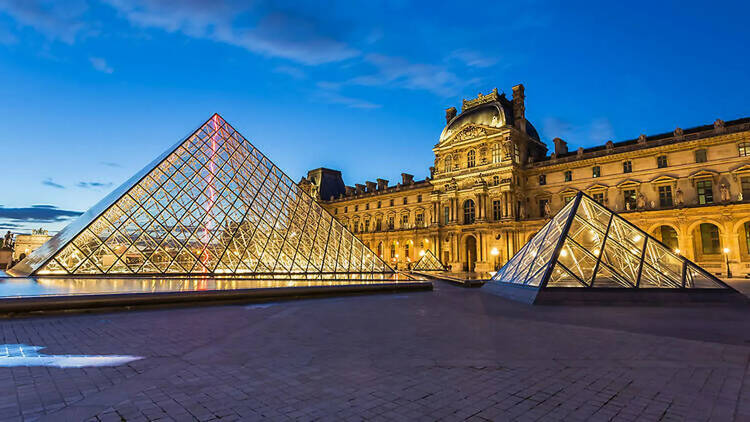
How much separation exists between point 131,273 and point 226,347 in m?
11.1

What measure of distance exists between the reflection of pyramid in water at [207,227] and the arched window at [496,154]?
2307 centimetres

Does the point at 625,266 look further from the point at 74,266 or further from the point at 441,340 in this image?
the point at 74,266

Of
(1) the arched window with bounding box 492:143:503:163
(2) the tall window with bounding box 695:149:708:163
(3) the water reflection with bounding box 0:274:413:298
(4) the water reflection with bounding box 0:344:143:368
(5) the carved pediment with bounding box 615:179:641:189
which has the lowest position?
(4) the water reflection with bounding box 0:344:143:368

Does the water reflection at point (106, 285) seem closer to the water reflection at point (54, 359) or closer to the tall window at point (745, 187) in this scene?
the water reflection at point (54, 359)

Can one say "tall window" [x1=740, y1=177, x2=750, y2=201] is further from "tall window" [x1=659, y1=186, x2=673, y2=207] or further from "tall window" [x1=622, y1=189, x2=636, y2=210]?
"tall window" [x1=622, y1=189, x2=636, y2=210]

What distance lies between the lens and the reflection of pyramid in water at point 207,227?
539 inches

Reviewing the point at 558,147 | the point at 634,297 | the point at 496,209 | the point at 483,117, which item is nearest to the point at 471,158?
the point at 483,117

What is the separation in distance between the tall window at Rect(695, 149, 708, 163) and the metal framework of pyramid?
23.3m

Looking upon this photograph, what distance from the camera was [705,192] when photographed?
29312mm

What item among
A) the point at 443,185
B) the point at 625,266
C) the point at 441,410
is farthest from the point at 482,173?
the point at 441,410

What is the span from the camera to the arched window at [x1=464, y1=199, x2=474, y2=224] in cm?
4147

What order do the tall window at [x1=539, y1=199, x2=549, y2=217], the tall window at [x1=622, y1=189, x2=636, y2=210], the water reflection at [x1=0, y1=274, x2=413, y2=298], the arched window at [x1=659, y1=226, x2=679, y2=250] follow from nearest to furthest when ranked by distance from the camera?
1. the water reflection at [x1=0, y1=274, x2=413, y2=298]
2. the arched window at [x1=659, y1=226, x2=679, y2=250]
3. the tall window at [x1=622, y1=189, x2=636, y2=210]
4. the tall window at [x1=539, y1=199, x2=549, y2=217]

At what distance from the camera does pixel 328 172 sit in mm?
65688

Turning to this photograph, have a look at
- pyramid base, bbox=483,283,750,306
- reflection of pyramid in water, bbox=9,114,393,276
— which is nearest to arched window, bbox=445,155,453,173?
reflection of pyramid in water, bbox=9,114,393,276
